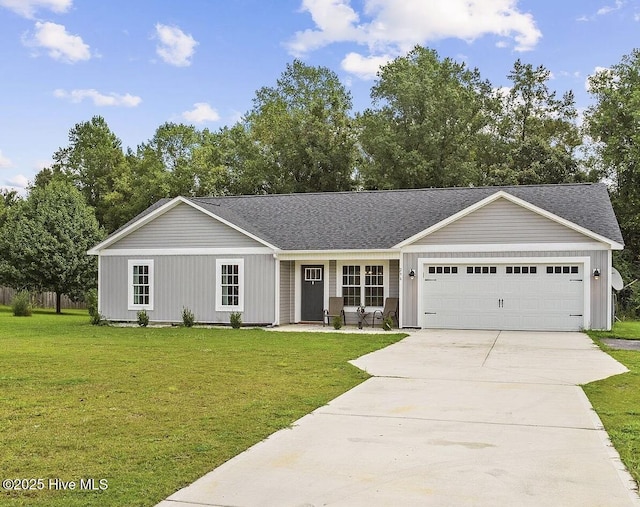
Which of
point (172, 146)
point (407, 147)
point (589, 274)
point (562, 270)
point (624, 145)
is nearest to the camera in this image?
point (589, 274)

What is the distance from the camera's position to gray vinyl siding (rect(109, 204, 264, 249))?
67.1 ft

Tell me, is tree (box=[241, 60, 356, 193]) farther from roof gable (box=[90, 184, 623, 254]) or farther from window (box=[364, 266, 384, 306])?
window (box=[364, 266, 384, 306])

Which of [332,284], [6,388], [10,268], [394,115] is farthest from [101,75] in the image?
[6,388]

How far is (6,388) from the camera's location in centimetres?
877

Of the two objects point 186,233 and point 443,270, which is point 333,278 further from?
point 186,233

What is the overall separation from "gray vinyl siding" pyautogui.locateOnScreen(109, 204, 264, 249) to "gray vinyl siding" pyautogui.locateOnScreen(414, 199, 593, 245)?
5.63 m

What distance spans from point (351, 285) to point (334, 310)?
3.12ft

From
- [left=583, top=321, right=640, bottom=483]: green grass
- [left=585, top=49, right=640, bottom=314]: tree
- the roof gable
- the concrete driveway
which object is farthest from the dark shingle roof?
the concrete driveway

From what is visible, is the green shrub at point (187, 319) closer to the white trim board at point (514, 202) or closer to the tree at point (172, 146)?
the white trim board at point (514, 202)

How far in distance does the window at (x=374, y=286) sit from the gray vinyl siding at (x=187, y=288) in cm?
287

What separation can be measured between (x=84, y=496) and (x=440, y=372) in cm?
687

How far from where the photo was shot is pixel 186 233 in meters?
20.8

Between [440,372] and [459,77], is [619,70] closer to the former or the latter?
[459,77]

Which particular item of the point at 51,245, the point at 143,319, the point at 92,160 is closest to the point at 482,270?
the point at 143,319
